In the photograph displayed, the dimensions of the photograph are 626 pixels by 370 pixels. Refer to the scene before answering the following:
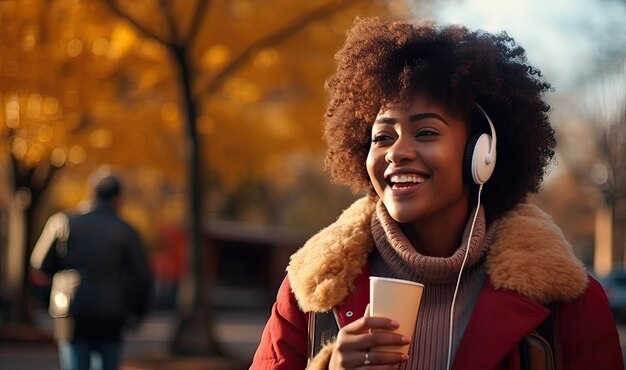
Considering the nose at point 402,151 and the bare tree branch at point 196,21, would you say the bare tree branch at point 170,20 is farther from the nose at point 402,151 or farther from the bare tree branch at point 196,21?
the nose at point 402,151

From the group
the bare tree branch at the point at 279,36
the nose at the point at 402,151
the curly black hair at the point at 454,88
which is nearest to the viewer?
the nose at the point at 402,151

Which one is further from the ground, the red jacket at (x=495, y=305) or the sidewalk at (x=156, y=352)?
the sidewalk at (x=156, y=352)

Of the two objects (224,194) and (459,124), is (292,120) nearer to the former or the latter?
(459,124)

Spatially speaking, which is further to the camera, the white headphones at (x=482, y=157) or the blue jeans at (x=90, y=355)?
the blue jeans at (x=90, y=355)

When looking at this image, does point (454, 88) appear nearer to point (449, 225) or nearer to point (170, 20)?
point (449, 225)

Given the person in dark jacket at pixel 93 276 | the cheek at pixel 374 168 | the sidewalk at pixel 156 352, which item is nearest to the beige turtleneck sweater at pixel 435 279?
the cheek at pixel 374 168

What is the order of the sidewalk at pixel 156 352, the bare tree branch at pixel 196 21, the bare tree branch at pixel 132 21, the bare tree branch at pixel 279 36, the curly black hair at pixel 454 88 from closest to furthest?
1. the curly black hair at pixel 454 88
2. the bare tree branch at pixel 132 21
3. the bare tree branch at pixel 279 36
4. the bare tree branch at pixel 196 21
5. the sidewalk at pixel 156 352

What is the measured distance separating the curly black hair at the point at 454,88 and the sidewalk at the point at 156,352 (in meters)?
10.8

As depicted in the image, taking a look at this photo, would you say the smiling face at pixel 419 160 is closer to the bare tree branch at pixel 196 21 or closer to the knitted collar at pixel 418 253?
the knitted collar at pixel 418 253

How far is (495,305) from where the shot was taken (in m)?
2.99

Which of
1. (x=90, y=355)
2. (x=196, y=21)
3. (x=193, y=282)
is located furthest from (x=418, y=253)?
(x=193, y=282)

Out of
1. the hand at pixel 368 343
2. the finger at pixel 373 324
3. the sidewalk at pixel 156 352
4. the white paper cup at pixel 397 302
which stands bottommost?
the hand at pixel 368 343

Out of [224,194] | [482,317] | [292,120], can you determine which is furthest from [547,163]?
[224,194]

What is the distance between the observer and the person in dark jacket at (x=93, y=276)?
7.75 meters
